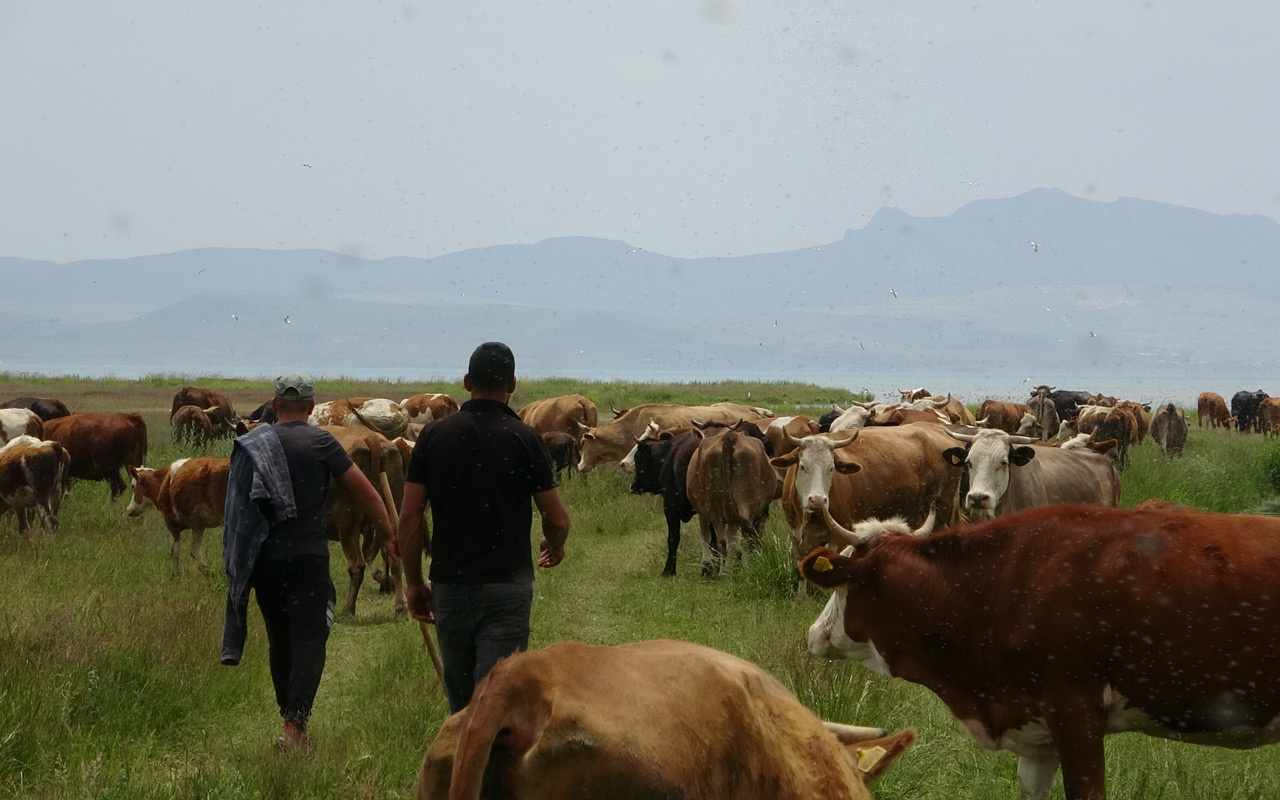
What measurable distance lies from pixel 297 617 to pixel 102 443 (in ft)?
43.2

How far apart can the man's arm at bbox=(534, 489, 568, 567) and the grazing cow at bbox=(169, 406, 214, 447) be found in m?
22.4

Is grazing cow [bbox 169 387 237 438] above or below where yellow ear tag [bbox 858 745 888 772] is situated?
below

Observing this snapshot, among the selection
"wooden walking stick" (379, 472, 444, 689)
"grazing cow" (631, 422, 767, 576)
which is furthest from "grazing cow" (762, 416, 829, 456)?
"wooden walking stick" (379, 472, 444, 689)

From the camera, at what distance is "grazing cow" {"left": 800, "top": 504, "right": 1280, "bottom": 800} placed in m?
5.02

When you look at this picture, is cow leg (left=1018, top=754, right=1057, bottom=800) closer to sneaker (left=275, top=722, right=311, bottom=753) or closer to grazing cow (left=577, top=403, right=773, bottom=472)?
sneaker (left=275, top=722, right=311, bottom=753)

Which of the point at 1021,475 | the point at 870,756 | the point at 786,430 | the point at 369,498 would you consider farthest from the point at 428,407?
the point at 870,756

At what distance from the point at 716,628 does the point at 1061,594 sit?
5.39 m

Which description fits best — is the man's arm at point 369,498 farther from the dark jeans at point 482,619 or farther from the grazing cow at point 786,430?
the grazing cow at point 786,430

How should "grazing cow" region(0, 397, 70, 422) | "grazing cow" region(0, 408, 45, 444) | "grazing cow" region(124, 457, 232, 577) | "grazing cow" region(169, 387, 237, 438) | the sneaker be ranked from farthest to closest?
1. "grazing cow" region(169, 387, 237, 438)
2. "grazing cow" region(0, 397, 70, 422)
3. "grazing cow" region(0, 408, 45, 444)
4. "grazing cow" region(124, 457, 232, 577)
5. the sneaker

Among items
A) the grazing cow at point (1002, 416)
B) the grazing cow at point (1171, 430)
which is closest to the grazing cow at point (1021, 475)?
the grazing cow at point (1002, 416)

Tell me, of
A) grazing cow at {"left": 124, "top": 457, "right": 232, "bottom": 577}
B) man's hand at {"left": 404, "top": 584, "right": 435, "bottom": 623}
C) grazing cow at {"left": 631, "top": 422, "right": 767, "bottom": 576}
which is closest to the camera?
man's hand at {"left": 404, "top": 584, "right": 435, "bottom": 623}

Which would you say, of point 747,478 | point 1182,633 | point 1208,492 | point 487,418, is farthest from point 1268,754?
point 1208,492

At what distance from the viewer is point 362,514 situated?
10891 millimetres

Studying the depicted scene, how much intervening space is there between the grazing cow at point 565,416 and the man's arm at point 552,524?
21.2 meters
